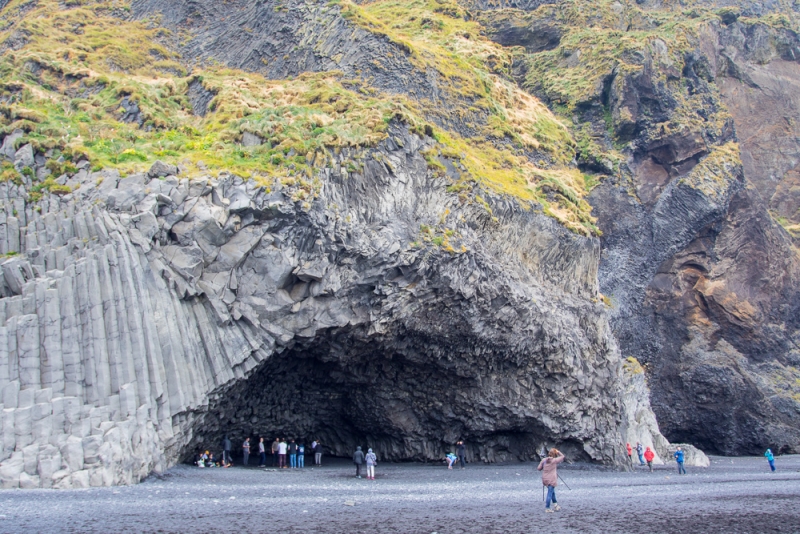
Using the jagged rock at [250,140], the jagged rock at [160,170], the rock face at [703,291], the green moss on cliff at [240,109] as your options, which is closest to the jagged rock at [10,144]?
the green moss on cliff at [240,109]

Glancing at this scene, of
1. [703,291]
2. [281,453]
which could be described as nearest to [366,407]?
[281,453]

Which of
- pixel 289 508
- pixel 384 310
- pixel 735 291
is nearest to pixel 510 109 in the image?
pixel 735 291

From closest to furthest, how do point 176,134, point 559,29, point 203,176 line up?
point 203,176, point 176,134, point 559,29

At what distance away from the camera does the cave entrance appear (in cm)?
2599

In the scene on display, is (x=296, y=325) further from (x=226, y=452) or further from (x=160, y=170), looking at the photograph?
(x=160, y=170)

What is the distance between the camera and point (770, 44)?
56.7 m

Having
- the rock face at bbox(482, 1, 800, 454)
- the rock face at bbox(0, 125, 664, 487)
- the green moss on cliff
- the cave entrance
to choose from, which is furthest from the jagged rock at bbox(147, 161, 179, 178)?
the rock face at bbox(482, 1, 800, 454)

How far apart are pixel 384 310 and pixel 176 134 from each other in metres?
11.5

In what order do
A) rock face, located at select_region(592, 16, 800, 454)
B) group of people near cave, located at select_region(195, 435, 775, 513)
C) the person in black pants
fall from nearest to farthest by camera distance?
1. group of people near cave, located at select_region(195, 435, 775, 513)
2. the person in black pants
3. rock face, located at select_region(592, 16, 800, 454)

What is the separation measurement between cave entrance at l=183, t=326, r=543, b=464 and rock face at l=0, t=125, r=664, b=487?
0.10m

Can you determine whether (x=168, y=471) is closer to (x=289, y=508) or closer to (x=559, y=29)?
(x=289, y=508)

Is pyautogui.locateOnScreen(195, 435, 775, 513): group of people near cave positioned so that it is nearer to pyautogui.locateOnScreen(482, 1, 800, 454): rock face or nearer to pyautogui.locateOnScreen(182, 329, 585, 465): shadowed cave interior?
pyautogui.locateOnScreen(182, 329, 585, 465): shadowed cave interior

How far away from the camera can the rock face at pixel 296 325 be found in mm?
18500

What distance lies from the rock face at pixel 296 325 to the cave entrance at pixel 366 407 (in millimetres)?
102
